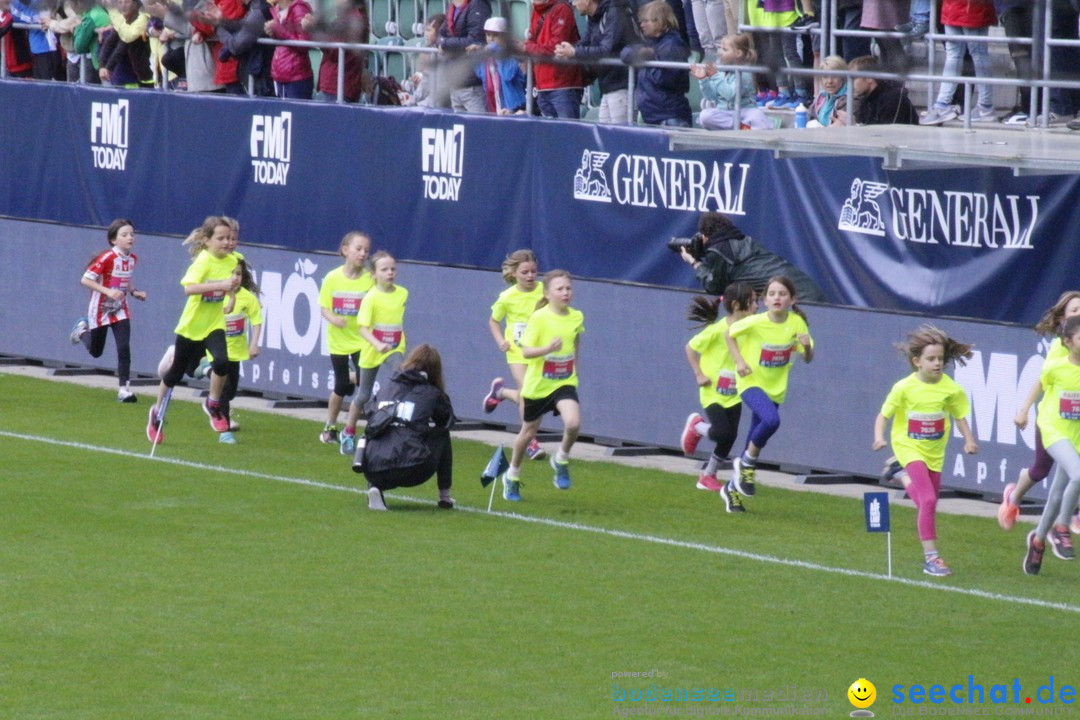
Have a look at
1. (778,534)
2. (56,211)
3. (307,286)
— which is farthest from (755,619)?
(56,211)

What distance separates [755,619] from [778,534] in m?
2.88

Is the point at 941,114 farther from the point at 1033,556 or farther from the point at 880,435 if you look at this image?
the point at 1033,556

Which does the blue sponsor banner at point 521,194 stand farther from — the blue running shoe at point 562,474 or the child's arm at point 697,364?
the blue running shoe at point 562,474

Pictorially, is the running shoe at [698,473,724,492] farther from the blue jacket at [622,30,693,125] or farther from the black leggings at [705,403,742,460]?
the blue jacket at [622,30,693,125]

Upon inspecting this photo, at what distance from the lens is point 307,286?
67.4ft

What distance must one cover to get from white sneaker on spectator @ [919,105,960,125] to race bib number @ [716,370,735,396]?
3.12 meters

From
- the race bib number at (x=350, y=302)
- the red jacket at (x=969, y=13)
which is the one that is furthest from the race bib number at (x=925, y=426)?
the race bib number at (x=350, y=302)

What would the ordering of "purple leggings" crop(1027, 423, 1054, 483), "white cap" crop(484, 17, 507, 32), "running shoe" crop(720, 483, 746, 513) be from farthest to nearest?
1. "running shoe" crop(720, 483, 746, 513)
2. "purple leggings" crop(1027, 423, 1054, 483)
3. "white cap" crop(484, 17, 507, 32)

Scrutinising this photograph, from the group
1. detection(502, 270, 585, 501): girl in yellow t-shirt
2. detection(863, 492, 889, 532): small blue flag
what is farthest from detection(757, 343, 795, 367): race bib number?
detection(863, 492, 889, 532): small blue flag

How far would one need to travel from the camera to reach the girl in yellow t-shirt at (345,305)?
17.4m

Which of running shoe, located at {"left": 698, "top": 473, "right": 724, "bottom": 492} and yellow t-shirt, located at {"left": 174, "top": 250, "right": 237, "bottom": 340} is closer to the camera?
running shoe, located at {"left": 698, "top": 473, "right": 724, "bottom": 492}

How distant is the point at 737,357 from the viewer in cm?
1461

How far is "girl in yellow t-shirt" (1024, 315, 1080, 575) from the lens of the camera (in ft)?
40.3

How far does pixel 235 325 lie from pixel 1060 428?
841cm
